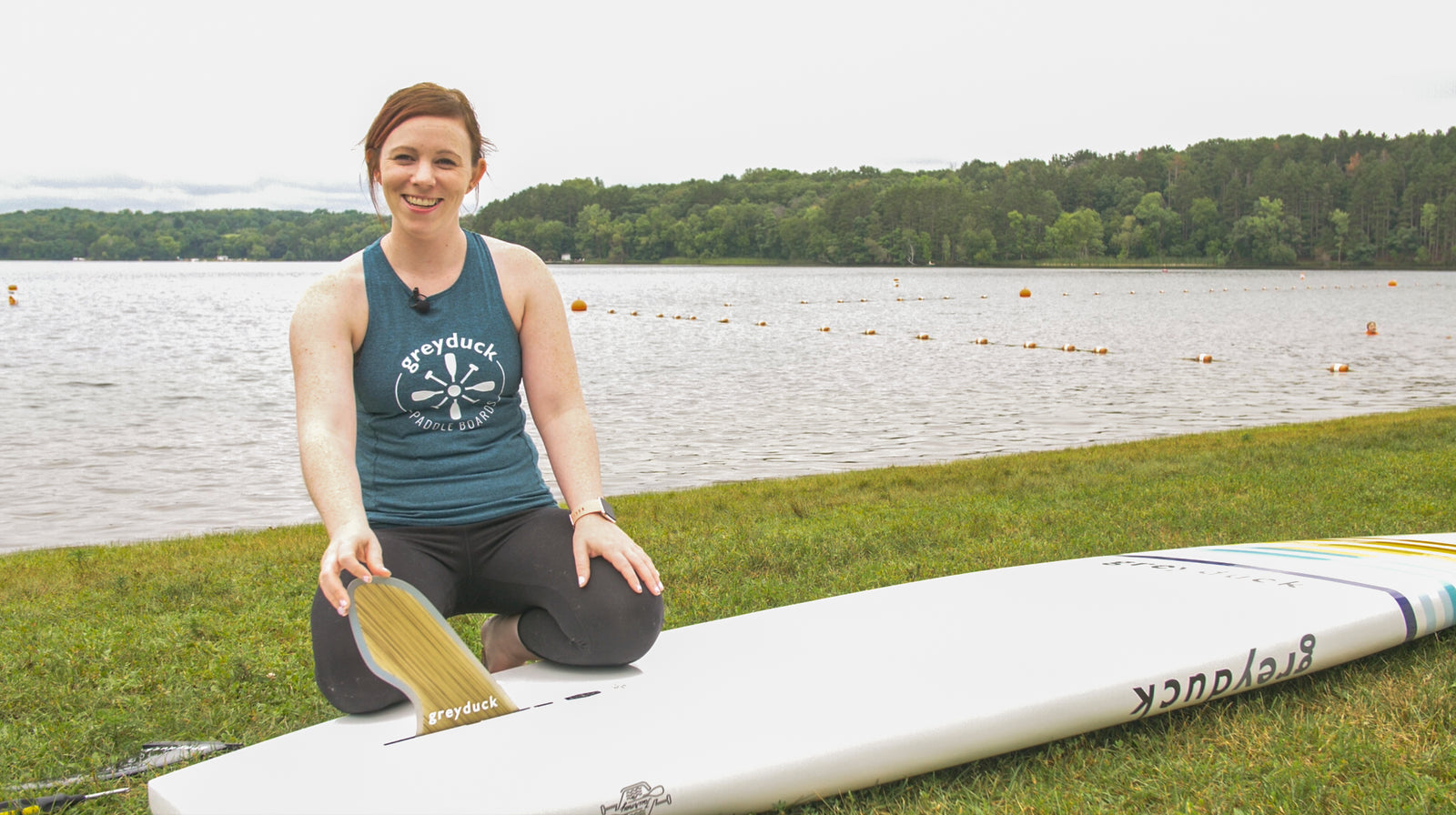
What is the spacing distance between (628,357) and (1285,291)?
159 ft

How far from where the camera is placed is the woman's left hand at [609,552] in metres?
2.99

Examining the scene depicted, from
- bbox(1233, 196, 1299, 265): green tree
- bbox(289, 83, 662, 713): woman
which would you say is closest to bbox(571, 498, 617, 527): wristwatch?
bbox(289, 83, 662, 713): woman

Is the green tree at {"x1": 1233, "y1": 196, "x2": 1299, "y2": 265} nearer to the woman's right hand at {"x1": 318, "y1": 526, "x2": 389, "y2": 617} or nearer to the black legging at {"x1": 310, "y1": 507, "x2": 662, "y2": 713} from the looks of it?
the black legging at {"x1": 310, "y1": 507, "x2": 662, "y2": 713}

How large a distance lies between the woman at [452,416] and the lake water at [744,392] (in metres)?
6.70

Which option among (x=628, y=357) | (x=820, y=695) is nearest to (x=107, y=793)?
(x=820, y=695)

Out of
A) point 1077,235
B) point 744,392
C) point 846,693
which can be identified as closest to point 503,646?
point 846,693

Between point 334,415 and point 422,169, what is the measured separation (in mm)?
675

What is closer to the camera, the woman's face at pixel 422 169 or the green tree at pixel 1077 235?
the woman's face at pixel 422 169

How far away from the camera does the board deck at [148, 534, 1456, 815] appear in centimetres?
256

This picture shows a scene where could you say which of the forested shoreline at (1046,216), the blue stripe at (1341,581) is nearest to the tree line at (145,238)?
the forested shoreline at (1046,216)

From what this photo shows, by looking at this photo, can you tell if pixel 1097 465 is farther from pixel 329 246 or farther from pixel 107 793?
pixel 329 246

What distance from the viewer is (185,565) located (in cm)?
603

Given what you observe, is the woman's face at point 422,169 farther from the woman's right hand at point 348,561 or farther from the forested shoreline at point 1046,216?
the forested shoreline at point 1046,216

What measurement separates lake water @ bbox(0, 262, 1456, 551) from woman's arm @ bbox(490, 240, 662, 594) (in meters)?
6.76
